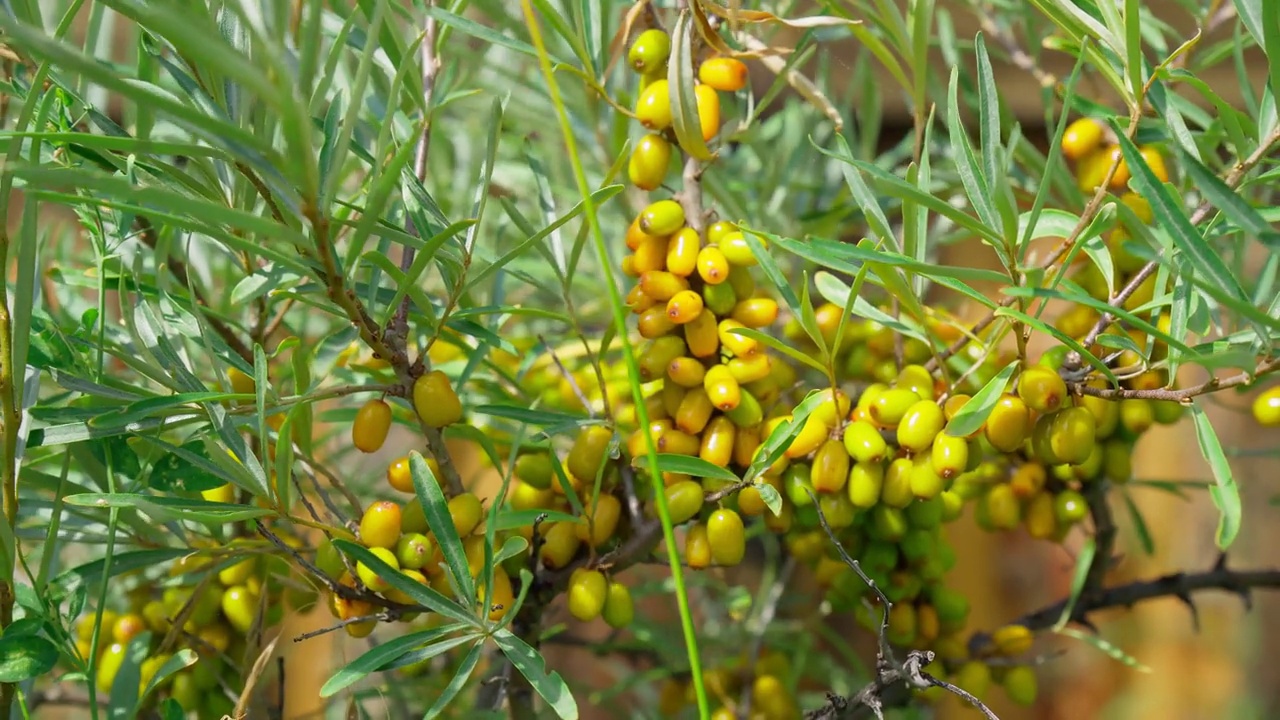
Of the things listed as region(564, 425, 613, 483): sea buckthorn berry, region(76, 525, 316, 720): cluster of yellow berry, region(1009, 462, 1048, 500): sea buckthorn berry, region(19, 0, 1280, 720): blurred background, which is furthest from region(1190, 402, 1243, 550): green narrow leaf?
region(19, 0, 1280, 720): blurred background

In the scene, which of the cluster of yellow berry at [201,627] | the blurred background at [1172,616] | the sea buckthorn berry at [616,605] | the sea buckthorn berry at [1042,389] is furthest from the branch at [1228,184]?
the blurred background at [1172,616]

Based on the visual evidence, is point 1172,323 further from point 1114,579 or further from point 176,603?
point 1114,579

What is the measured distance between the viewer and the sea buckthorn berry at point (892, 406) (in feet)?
1.42

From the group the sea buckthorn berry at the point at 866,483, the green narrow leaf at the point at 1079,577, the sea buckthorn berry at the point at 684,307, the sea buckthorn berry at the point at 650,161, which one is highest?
the sea buckthorn berry at the point at 650,161

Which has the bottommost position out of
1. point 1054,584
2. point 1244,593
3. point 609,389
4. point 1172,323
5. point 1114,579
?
point 1054,584

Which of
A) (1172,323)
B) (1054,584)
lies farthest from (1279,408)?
(1054,584)

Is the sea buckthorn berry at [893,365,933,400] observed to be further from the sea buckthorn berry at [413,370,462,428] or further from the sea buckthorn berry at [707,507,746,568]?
the sea buckthorn berry at [413,370,462,428]

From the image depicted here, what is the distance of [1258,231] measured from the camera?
0.32 m

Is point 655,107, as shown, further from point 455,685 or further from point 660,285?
point 455,685

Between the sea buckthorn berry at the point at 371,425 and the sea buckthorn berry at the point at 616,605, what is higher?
the sea buckthorn berry at the point at 371,425

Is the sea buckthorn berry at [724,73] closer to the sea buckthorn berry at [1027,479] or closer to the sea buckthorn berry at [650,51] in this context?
the sea buckthorn berry at [650,51]

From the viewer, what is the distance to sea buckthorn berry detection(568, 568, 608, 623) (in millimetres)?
437

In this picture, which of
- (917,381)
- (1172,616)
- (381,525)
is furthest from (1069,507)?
(1172,616)

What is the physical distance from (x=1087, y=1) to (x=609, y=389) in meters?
0.32
